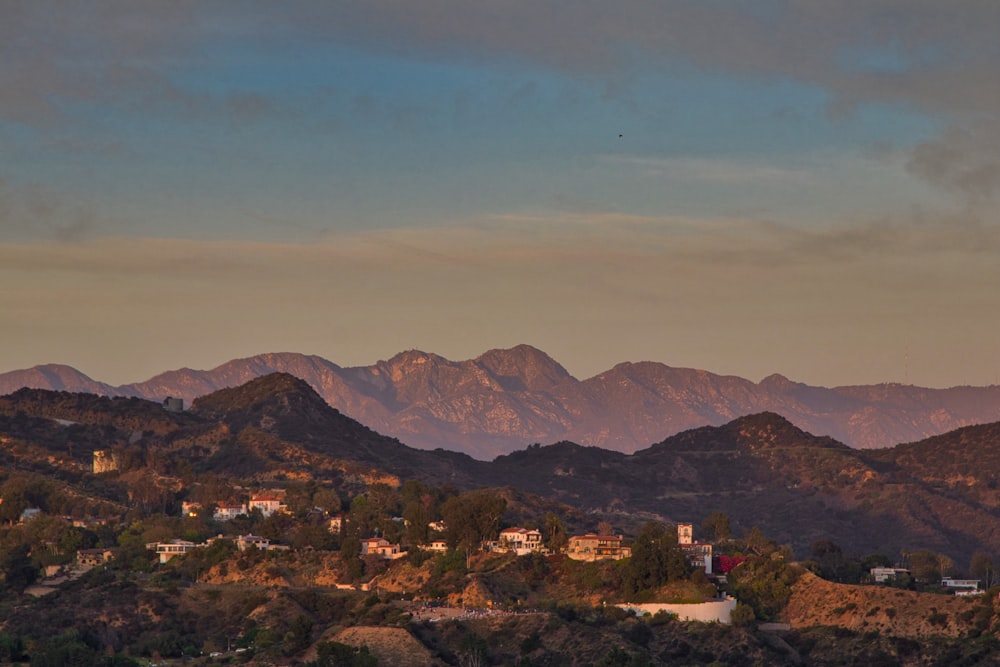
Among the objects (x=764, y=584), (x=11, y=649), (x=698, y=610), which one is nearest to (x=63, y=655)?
(x=11, y=649)

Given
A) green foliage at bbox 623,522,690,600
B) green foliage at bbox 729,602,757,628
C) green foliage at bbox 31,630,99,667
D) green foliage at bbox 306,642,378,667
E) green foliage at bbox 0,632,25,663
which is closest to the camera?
green foliage at bbox 306,642,378,667

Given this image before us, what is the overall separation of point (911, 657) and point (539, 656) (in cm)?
3285

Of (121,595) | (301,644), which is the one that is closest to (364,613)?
(301,644)

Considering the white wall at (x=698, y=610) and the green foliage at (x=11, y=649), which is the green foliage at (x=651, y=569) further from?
the green foliage at (x=11, y=649)

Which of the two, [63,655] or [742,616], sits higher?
[742,616]

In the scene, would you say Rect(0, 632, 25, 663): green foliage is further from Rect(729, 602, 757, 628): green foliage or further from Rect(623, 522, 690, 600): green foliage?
Rect(729, 602, 757, 628): green foliage

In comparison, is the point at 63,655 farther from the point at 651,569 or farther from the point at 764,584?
the point at 764,584

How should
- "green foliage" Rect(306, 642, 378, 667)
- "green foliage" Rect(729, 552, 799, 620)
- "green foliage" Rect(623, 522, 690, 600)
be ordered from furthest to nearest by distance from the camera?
"green foliage" Rect(729, 552, 799, 620), "green foliage" Rect(623, 522, 690, 600), "green foliage" Rect(306, 642, 378, 667)

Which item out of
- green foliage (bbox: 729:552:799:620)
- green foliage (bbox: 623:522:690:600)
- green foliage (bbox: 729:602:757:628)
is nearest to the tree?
green foliage (bbox: 623:522:690:600)

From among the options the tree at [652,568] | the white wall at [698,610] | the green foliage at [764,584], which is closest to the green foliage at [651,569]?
the tree at [652,568]

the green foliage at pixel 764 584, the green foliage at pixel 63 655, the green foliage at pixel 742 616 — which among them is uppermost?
the green foliage at pixel 764 584

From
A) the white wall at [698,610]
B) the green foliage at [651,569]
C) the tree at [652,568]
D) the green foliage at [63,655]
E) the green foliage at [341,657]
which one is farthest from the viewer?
the tree at [652,568]

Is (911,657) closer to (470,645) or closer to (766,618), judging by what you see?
(766,618)

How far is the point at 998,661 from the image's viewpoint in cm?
15725
